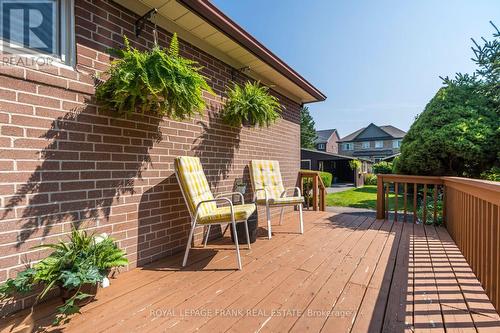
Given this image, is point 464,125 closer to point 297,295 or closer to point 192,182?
point 297,295

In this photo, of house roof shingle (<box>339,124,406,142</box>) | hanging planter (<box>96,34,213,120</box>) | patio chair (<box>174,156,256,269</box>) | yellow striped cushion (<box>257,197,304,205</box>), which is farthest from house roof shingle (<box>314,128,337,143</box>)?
hanging planter (<box>96,34,213,120</box>)

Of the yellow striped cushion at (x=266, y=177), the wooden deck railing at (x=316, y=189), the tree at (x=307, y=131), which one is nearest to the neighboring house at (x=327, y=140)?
the tree at (x=307, y=131)

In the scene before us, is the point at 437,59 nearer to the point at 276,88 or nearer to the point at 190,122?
the point at 276,88

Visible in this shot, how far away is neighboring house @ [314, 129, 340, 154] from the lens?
36344 mm

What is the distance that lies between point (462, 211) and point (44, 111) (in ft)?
14.4

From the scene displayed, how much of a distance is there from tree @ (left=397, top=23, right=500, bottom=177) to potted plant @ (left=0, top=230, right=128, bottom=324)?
6327 mm

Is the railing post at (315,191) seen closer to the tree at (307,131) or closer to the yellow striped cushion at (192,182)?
the yellow striped cushion at (192,182)

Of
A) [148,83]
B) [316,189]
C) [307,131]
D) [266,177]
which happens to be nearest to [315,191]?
[316,189]

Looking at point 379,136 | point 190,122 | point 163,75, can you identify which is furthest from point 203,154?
point 379,136

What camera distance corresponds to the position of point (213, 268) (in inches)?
103

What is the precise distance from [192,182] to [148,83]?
47.1 inches

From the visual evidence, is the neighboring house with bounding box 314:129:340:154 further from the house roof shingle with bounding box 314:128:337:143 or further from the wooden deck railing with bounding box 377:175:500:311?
the wooden deck railing with bounding box 377:175:500:311

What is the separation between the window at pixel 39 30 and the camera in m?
1.90

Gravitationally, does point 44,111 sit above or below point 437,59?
below
